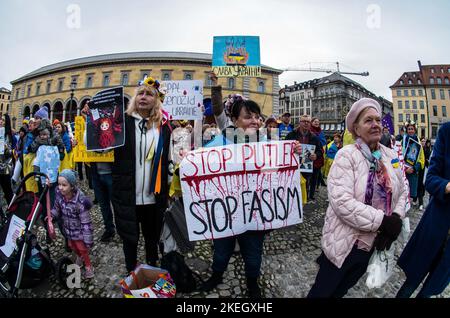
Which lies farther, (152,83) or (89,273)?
(89,273)

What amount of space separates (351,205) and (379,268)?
0.49 m

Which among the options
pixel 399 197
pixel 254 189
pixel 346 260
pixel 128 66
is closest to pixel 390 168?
pixel 399 197

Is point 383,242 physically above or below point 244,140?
below

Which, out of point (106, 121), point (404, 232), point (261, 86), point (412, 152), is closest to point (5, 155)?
point (106, 121)


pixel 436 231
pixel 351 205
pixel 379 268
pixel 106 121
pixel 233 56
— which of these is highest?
pixel 233 56

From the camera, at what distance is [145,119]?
6.79ft

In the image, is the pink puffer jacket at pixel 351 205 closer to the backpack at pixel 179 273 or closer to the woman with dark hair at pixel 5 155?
the backpack at pixel 179 273

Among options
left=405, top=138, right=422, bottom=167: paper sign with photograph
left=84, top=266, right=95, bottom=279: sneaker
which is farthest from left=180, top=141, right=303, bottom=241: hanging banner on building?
left=405, top=138, right=422, bottom=167: paper sign with photograph

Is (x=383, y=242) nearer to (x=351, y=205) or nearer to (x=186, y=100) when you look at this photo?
(x=351, y=205)

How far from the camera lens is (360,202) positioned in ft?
4.56

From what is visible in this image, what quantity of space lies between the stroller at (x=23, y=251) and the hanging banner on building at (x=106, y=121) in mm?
717

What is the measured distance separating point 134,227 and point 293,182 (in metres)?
1.60

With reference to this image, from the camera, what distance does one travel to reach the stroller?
1.98 metres
